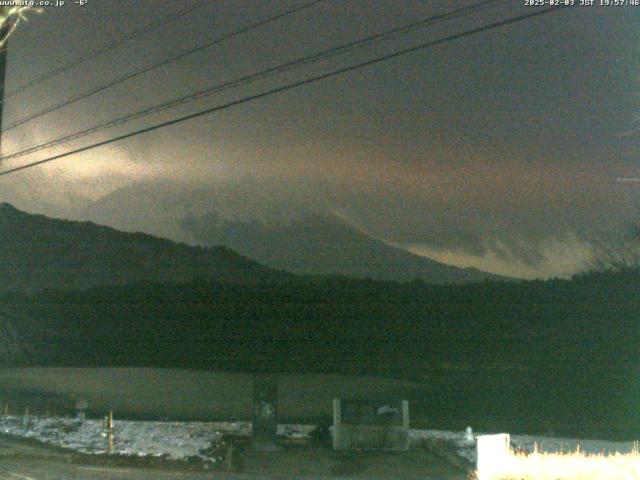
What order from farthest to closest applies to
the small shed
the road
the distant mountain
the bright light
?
the distant mountain < the small shed < the road < the bright light

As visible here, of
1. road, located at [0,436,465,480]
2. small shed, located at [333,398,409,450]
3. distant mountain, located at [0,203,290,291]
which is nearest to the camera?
road, located at [0,436,465,480]

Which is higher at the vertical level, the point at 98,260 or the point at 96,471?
the point at 98,260

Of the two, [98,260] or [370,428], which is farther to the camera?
[98,260]

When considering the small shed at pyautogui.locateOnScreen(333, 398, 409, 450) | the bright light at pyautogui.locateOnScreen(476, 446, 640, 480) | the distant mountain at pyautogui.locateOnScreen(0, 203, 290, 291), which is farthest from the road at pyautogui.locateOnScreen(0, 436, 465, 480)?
the distant mountain at pyautogui.locateOnScreen(0, 203, 290, 291)

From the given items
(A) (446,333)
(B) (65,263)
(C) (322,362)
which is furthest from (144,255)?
(A) (446,333)

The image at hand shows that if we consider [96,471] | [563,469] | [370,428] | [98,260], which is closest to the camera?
[563,469]

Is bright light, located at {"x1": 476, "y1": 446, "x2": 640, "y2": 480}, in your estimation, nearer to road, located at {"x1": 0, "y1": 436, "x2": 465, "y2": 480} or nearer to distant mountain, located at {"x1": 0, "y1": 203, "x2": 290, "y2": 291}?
road, located at {"x1": 0, "y1": 436, "x2": 465, "y2": 480}

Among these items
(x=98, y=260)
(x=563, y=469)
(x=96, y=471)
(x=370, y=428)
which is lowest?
(x=370, y=428)

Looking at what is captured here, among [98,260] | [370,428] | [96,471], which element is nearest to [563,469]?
[96,471]

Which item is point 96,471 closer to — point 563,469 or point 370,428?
point 563,469
